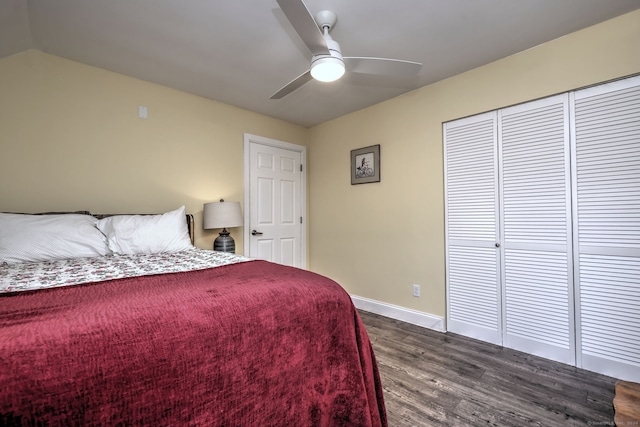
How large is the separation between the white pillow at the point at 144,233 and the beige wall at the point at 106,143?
0.45m

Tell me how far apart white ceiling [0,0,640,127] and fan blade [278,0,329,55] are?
0.33 metres

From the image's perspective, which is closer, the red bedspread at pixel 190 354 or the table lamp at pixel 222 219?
the red bedspread at pixel 190 354

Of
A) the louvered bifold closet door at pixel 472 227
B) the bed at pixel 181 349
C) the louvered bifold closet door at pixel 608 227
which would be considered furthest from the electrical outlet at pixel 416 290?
the bed at pixel 181 349

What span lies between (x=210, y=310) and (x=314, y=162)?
127 inches

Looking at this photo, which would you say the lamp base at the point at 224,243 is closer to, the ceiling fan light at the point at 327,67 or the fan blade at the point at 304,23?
the ceiling fan light at the point at 327,67

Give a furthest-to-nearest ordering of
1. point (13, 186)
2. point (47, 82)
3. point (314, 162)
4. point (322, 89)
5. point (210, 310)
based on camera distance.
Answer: point (314, 162)
point (322, 89)
point (47, 82)
point (13, 186)
point (210, 310)

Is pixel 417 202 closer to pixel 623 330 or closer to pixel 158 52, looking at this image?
pixel 623 330

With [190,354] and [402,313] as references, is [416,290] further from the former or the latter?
[190,354]

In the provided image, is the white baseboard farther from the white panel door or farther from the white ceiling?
the white ceiling

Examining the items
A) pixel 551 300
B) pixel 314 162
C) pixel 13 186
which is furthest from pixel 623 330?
pixel 13 186

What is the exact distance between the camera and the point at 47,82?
7.11 feet

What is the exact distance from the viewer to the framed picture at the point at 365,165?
3207 mm

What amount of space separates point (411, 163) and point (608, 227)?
157 centimetres

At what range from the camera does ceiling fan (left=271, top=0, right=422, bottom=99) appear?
1.31 metres
